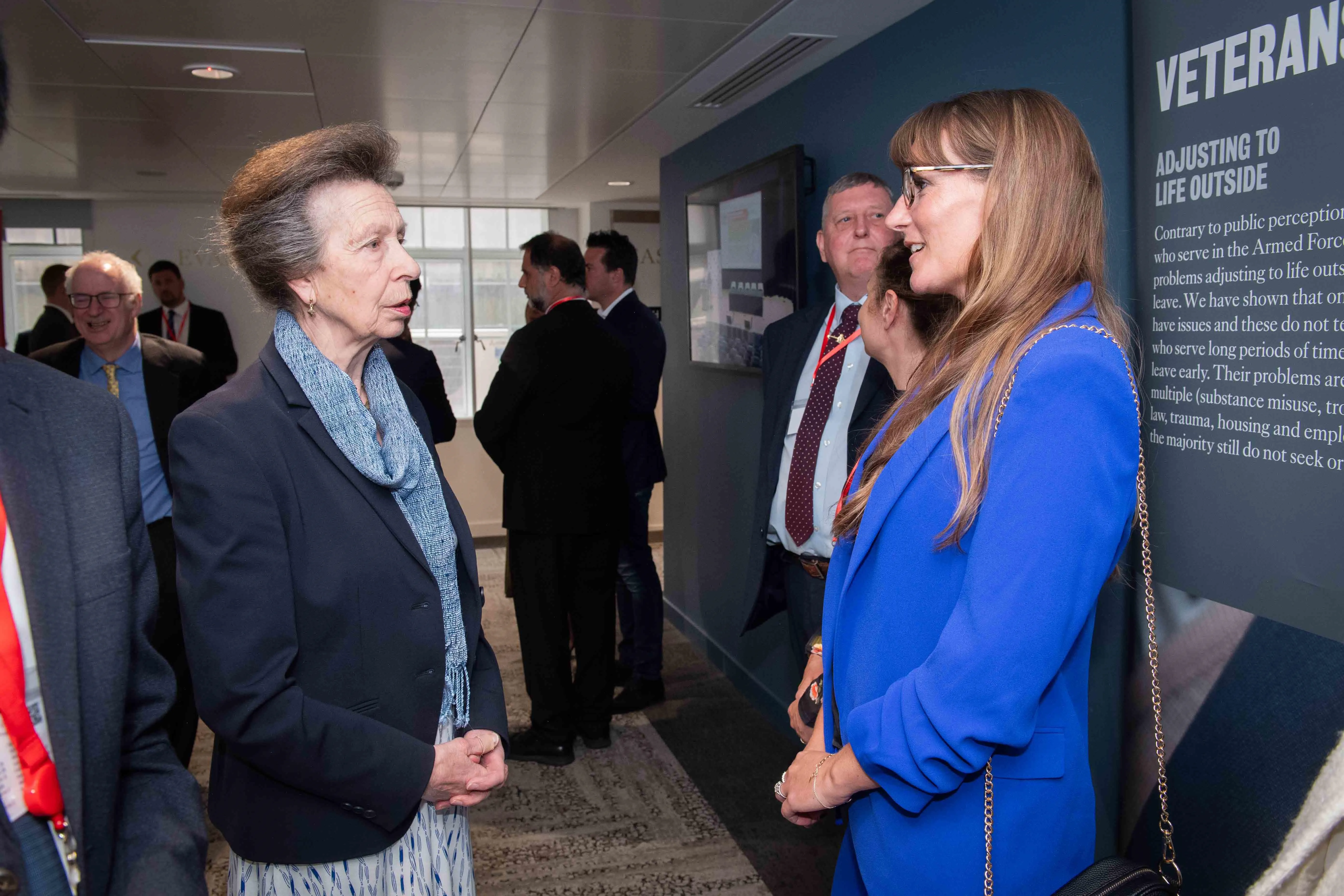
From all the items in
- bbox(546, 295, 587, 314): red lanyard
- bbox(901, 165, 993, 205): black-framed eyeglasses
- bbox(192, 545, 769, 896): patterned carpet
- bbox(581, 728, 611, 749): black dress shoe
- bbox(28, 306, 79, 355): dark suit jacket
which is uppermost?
bbox(28, 306, 79, 355): dark suit jacket

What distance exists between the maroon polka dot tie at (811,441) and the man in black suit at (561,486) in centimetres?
115

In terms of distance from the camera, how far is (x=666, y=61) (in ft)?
11.8

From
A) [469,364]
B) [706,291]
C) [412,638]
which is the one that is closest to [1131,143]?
[412,638]

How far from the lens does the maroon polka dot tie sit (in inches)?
104

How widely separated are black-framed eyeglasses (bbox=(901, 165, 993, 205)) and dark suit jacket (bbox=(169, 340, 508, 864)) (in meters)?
0.83

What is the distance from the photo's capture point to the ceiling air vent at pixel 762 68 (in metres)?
3.27

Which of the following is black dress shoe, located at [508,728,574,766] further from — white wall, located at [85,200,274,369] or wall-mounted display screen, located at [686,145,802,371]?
white wall, located at [85,200,274,369]

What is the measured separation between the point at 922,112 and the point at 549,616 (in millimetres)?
2792

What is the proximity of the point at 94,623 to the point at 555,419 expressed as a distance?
2842mm

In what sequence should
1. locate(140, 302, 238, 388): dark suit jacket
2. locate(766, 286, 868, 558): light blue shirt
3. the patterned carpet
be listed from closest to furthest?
locate(766, 286, 868, 558): light blue shirt → the patterned carpet → locate(140, 302, 238, 388): dark suit jacket

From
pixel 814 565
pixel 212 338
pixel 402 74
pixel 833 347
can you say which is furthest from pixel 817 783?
pixel 212 338

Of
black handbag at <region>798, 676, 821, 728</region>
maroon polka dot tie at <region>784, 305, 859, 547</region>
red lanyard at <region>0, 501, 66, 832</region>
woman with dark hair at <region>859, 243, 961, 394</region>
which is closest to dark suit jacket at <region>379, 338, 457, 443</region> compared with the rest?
maroon polka dot tie at <region>784, 305, 859, 547</region>

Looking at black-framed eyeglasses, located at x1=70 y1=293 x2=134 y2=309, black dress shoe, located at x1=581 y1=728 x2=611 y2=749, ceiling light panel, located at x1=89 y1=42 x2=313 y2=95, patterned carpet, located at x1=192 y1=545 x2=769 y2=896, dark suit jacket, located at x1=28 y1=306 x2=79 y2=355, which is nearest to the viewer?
patterned carpet, located at x1=192 y1=545 x2=769 y2=896

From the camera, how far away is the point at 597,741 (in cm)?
387
